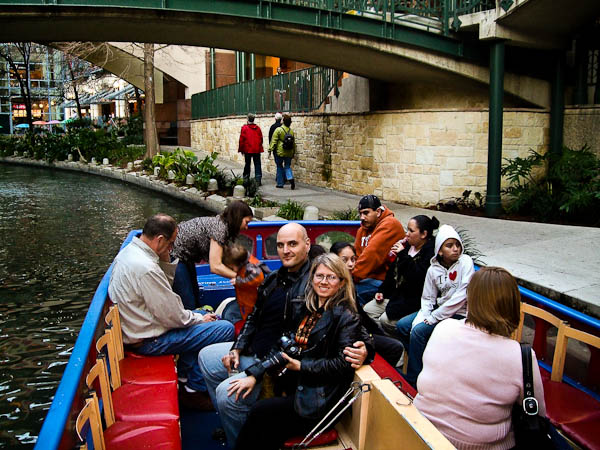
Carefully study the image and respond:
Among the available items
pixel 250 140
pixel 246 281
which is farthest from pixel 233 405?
pixel 250 140

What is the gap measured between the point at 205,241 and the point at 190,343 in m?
1.08

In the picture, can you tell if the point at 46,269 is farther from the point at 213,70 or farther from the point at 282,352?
the point at 213,70

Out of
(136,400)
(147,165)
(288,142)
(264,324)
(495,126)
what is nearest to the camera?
(136,400)

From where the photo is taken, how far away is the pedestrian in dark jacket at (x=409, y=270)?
465 centimetres

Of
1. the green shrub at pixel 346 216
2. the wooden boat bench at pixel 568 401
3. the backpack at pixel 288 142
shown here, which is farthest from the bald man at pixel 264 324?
the backpack at pixel 288 142

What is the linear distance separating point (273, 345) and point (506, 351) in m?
1.44

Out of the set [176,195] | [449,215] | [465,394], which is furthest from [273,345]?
[176,195]

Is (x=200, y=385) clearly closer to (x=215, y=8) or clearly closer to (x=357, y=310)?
(x=357, y=310)

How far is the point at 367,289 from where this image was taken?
17.7 feet

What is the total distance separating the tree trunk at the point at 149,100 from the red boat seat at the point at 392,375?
19.2m

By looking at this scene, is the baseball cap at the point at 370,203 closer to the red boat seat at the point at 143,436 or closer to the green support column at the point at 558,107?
the red boat seat at the point at 143,436

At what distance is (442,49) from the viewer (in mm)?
11742

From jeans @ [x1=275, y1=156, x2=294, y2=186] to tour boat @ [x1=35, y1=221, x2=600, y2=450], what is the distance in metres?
11.6

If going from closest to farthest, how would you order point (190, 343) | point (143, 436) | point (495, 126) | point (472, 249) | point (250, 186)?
point (143, 436) → point (190, 343) → point (472, 249) → point (495, 126) → point (250, 186)
